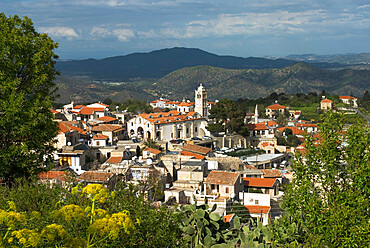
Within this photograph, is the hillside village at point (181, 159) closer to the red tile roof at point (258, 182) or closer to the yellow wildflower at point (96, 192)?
the red tile roof at point (258, 182)

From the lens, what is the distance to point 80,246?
4125 millimetres

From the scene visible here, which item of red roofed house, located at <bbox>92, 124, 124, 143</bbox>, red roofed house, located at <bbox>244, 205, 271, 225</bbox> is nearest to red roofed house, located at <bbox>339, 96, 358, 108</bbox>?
red roofed house, located at <bbox>92, 124, 124, 143</bbox>

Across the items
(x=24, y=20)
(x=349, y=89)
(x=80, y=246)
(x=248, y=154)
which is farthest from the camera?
(x=349, y=89)

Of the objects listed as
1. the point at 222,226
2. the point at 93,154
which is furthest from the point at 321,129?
the point at 93,154

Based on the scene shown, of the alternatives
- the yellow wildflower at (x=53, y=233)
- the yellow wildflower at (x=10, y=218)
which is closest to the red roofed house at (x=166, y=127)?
the yellow wildflower at (x=10, y=218)

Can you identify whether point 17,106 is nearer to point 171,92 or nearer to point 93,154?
point 93,154

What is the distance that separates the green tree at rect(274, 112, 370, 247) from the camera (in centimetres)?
591

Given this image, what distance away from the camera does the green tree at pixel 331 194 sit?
233 inches

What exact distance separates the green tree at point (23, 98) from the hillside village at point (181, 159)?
2.57ft

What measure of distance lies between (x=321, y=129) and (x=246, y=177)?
2080cm

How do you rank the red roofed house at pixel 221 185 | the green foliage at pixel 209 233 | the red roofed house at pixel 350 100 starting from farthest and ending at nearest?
the red roofed house at pixel 350 100
the red roofed house at pixel 221 185
the green foliage at pixel 209 233

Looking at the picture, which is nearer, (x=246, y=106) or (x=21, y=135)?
(x=21, y=135)

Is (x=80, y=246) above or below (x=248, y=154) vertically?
above

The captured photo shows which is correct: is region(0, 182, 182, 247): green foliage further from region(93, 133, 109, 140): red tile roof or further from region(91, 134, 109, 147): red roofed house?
region(93, 133, 109, 140): red tile roof
